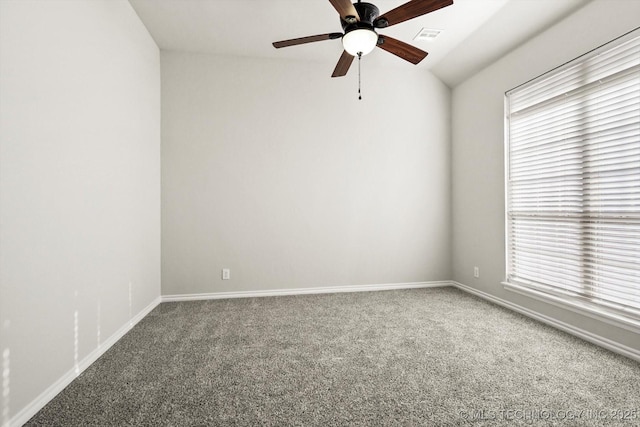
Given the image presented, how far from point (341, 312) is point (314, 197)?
53.6 inches

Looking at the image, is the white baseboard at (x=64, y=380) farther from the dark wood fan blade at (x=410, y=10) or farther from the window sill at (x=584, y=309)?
the window sill at (x=584, y=309)

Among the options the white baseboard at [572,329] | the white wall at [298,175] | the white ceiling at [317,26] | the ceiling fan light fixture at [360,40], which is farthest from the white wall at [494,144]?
the ceiling fan light fixture at [360,40]

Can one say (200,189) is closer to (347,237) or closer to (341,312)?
(347,237)

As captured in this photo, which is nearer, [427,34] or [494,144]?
[427,34]

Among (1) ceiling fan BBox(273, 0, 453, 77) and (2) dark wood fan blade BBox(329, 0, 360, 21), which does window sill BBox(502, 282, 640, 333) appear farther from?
(2) dark wood fan blade BBox(329, 0, 360, 21)

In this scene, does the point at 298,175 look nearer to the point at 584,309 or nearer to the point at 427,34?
the point at 427,34

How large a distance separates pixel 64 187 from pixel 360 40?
6.53 ft

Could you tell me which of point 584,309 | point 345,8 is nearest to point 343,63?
point 345,8

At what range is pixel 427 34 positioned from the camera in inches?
120

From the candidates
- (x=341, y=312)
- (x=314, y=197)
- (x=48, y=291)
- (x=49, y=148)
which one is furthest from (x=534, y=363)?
(x=49, y=148)

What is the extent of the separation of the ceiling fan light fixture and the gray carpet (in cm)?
206

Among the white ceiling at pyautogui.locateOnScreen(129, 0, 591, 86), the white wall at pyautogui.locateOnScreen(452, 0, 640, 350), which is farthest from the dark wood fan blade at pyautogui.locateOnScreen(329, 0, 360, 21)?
the white wall at pyautogui.locateOnScreen(452, 0, 640, 350)

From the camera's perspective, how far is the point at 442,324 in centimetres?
262

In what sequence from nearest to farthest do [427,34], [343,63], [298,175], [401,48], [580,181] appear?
[401,48] < [580,181] < [343,63] < [427,34] < [298,175]
